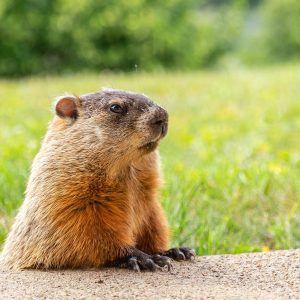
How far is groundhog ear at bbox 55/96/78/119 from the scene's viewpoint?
4.02m

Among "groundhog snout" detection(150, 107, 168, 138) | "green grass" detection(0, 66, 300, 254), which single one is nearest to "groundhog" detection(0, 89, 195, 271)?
"groundhog snout" detection(150, 107, 168, 138)

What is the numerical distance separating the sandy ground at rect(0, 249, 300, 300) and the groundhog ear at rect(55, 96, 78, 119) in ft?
2.73

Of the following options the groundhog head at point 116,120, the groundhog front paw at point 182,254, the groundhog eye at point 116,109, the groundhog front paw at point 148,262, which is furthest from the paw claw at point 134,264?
the groundhog eye at point 116,109

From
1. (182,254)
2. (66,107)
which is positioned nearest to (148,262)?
(182,254)

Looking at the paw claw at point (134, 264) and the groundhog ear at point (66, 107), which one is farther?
the groundhog ear at point (66, 107)

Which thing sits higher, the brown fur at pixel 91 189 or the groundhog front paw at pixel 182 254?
the brown fur at pixel 91 189

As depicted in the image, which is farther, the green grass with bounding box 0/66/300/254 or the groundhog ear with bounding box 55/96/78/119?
the green grass with bounding box 0/66/300/254

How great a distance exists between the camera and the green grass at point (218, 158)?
16.5ft

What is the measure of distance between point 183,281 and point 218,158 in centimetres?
346

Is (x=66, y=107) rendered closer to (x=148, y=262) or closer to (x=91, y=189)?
(x=91, y=189)

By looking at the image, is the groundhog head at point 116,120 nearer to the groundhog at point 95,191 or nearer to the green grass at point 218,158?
the groundhog at point 95,191

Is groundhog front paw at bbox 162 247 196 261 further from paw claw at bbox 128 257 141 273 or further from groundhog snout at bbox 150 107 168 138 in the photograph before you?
groundhog snout at bbox 150 107 168 138

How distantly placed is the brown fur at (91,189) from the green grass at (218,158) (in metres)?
0.97

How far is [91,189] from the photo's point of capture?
3748 millimetres
